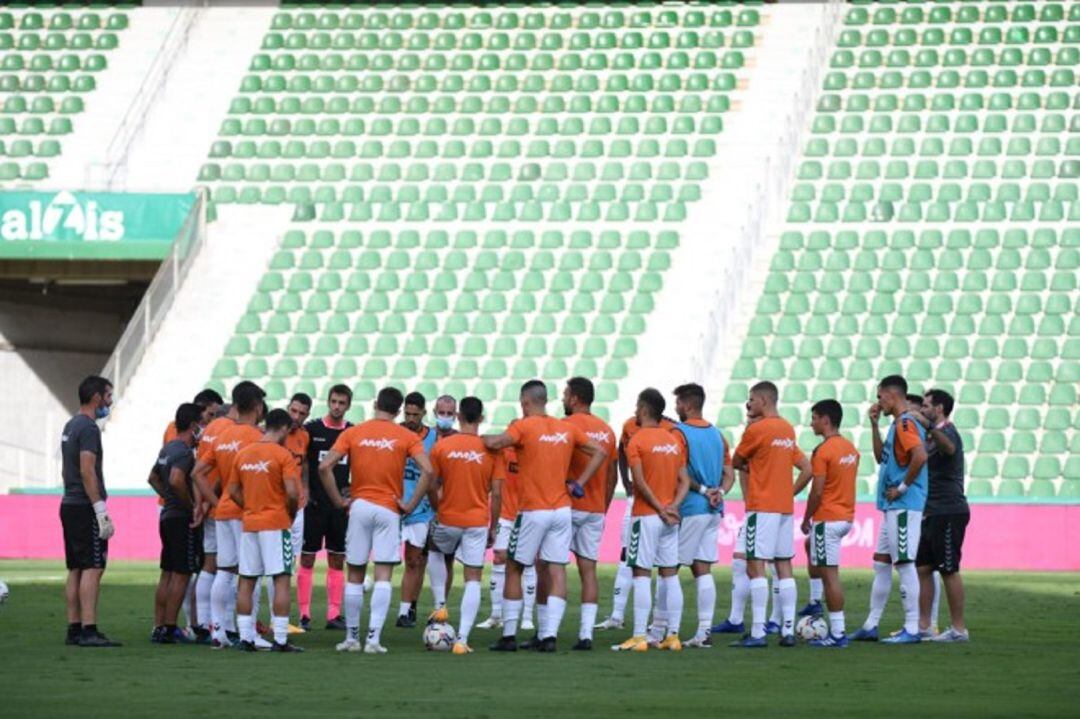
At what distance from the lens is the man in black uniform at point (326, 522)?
727 inches

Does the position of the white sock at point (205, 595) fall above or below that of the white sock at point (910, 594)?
below

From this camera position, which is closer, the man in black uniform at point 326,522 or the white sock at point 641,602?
the white sock at point 641,602

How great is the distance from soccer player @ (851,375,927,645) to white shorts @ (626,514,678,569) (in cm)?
191

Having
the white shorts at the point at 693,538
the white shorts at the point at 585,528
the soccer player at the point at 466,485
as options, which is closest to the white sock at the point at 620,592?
the white shorts at the point at 693,538

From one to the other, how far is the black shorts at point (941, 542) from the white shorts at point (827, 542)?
0.88m

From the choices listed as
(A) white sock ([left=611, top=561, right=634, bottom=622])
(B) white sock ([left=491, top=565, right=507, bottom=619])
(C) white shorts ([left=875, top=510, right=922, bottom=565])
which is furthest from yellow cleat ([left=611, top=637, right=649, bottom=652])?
(B) white sock ([left=491, top=565, right=507, bottom=619])

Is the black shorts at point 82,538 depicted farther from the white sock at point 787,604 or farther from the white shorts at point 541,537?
the white sock at point 787,604

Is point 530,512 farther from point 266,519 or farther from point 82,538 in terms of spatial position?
point 82,538

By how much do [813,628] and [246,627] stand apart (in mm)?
4573

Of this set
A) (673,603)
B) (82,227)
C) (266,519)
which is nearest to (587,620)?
(673,603)

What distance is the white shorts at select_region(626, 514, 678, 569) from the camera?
1589 centimetres

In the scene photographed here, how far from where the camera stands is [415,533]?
17250 mm

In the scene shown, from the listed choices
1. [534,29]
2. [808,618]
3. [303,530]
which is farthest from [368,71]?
[808,618]

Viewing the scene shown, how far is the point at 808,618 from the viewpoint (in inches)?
654
